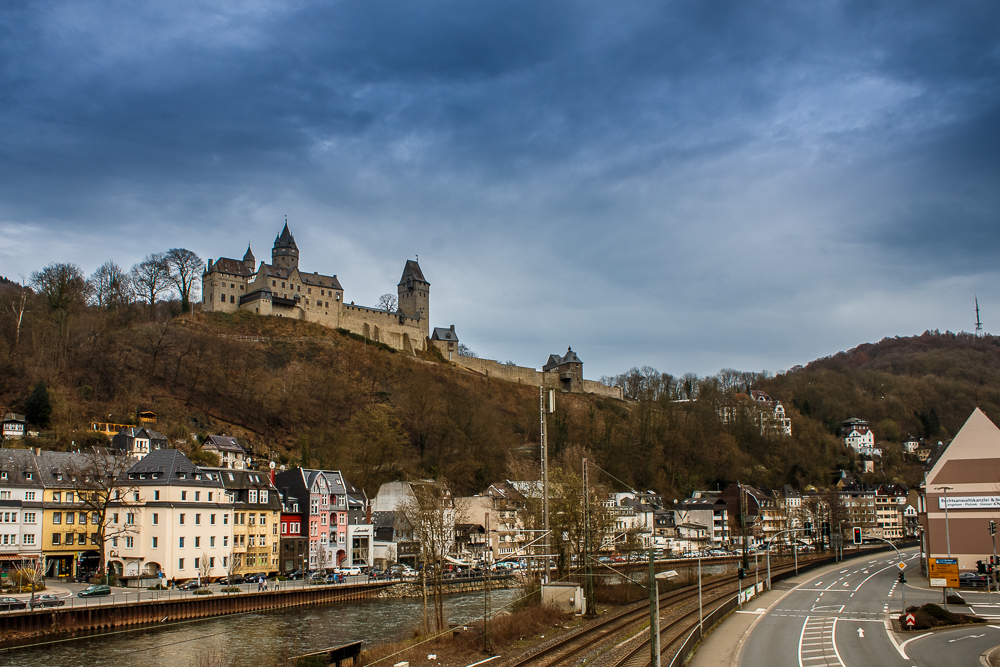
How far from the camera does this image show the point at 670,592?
47.3 metres

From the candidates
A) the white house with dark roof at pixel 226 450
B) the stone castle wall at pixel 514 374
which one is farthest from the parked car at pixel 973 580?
the stone castle wall at pixel 514 374

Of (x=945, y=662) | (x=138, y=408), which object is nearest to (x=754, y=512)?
(x=138, y=408)

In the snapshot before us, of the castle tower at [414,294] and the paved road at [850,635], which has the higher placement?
the castle tower at [414,294]

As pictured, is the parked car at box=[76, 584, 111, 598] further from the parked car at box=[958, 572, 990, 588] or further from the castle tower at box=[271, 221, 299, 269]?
the castle tower at box=[271, 221, 299, 269]

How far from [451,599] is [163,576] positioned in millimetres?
17634

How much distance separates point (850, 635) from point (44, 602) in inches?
1369

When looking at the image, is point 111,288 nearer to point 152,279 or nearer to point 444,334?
point 152,279

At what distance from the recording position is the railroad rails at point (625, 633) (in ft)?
82.4

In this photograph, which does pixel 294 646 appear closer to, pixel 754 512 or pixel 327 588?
pixel 327 588

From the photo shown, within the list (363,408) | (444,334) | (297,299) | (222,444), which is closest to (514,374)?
(444,334)

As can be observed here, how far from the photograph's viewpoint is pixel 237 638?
3653cm

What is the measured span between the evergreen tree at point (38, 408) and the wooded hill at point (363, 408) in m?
0.50

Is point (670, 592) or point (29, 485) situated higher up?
point (29, 485)

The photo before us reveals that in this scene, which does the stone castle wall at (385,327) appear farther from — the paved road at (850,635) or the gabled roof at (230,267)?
the paved road at (850,635)
